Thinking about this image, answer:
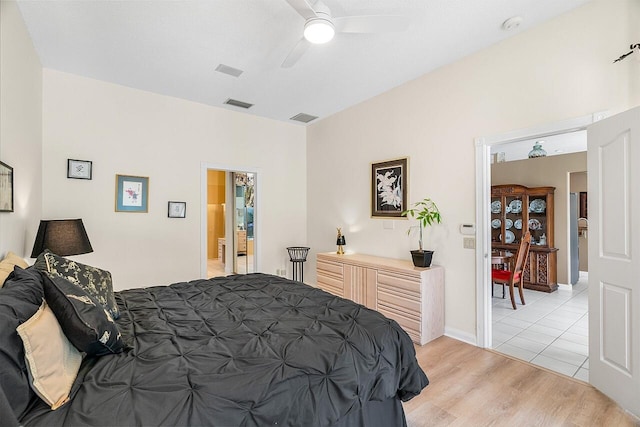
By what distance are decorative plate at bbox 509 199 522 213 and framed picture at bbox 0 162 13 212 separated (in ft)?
22.2

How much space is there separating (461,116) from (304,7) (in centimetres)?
207

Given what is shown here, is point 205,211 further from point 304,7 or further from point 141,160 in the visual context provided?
point 304,7

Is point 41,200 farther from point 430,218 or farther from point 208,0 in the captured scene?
point 430,218

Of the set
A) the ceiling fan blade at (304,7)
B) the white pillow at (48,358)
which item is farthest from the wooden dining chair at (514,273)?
the white pillow at (48,358)

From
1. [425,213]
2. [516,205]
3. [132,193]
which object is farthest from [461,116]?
[132,193]

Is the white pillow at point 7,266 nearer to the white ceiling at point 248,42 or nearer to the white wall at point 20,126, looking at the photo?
the white wall at point 20,126

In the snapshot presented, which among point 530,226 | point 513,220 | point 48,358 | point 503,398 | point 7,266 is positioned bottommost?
point 503,398

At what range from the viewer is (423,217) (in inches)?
133

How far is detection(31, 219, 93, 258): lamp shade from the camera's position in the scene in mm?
2611

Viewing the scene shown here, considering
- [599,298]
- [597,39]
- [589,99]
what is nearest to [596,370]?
[599,298]

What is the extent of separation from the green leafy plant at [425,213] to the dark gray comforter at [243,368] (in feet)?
5.64

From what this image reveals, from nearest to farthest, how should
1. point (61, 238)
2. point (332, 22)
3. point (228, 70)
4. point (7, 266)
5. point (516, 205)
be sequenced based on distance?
point (7, 266), point (332, 22), point (61, 238), point (228, 70), point (516, 205)

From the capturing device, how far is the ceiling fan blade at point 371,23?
80.4 inches

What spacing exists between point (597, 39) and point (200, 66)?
141 inches
